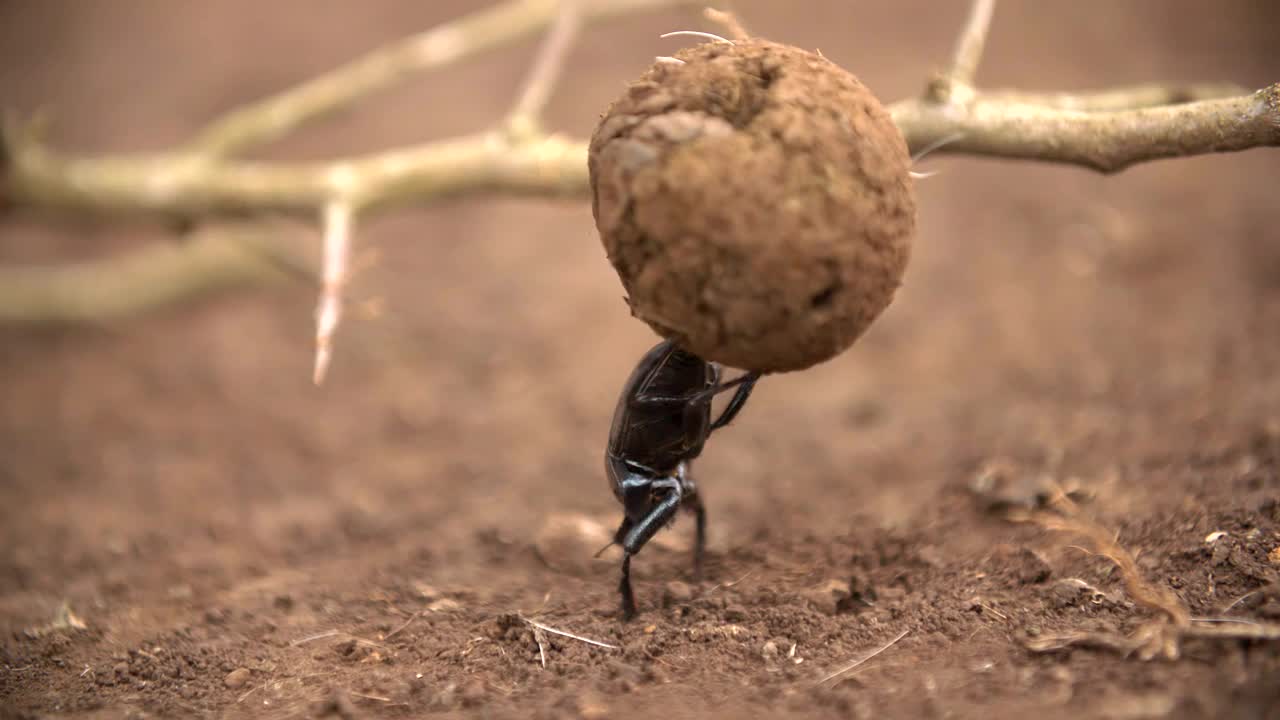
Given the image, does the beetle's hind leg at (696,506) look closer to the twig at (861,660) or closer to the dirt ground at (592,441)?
the dirt ground at (592,441)

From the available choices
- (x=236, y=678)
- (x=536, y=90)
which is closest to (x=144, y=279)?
(x=536, y=90)

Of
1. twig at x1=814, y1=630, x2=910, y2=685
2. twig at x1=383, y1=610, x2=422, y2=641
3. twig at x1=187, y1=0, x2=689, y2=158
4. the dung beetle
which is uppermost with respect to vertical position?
twig at x1=187, y1=0, x2=689, y2=158

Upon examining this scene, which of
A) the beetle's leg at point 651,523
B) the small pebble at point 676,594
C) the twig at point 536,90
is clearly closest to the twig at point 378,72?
the twig at point 536,90

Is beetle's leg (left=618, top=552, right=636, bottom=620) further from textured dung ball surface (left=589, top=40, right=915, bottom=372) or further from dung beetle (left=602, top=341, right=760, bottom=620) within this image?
textured dung ball surface (left=589, top=40, right=915, bottom=372)

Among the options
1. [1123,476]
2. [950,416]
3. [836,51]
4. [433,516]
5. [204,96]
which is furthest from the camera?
[204,96]

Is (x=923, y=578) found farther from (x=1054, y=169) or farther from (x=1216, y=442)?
(x=1054, y=169)

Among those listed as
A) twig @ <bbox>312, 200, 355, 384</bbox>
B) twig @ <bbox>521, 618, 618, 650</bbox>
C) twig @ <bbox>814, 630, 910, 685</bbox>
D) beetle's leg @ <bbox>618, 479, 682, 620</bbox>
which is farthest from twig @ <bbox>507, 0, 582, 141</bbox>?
twig @ <bbox>814, 630, 910, 685</bbox>

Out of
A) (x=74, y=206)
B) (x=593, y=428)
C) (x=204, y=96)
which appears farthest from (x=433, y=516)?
(x=204, y=96)
